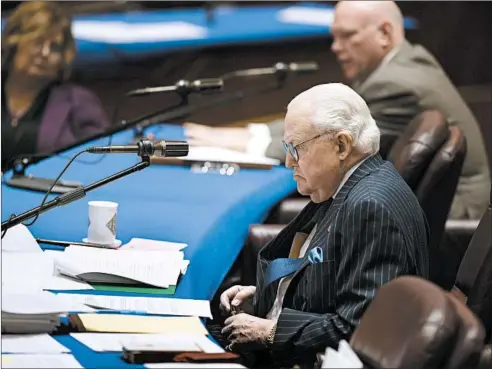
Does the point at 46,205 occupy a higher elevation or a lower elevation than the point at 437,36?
higher

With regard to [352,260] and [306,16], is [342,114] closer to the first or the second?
[352,260]

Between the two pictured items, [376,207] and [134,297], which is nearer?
[376,207]

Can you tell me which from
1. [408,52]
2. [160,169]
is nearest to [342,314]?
[160,169]

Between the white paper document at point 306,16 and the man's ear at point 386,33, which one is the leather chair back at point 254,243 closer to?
the man's ear at point 386,33

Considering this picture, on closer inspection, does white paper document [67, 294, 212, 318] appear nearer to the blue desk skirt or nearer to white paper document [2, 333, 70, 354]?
the blue desk skirt

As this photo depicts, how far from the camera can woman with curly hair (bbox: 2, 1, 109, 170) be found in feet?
16.7

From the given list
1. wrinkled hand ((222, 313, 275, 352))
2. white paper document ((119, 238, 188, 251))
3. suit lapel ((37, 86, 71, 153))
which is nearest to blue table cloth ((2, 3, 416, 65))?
suit lapel ((37, 86, 71, 153))

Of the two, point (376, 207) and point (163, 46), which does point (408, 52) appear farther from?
point (376, 207)

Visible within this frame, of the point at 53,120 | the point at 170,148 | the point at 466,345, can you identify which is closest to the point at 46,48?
the point at 53,120

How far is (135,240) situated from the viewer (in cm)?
272

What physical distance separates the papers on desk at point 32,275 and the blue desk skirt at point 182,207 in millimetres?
204

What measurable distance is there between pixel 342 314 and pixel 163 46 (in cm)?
354

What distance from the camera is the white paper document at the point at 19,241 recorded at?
2559 millimetres

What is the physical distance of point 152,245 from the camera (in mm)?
2689
